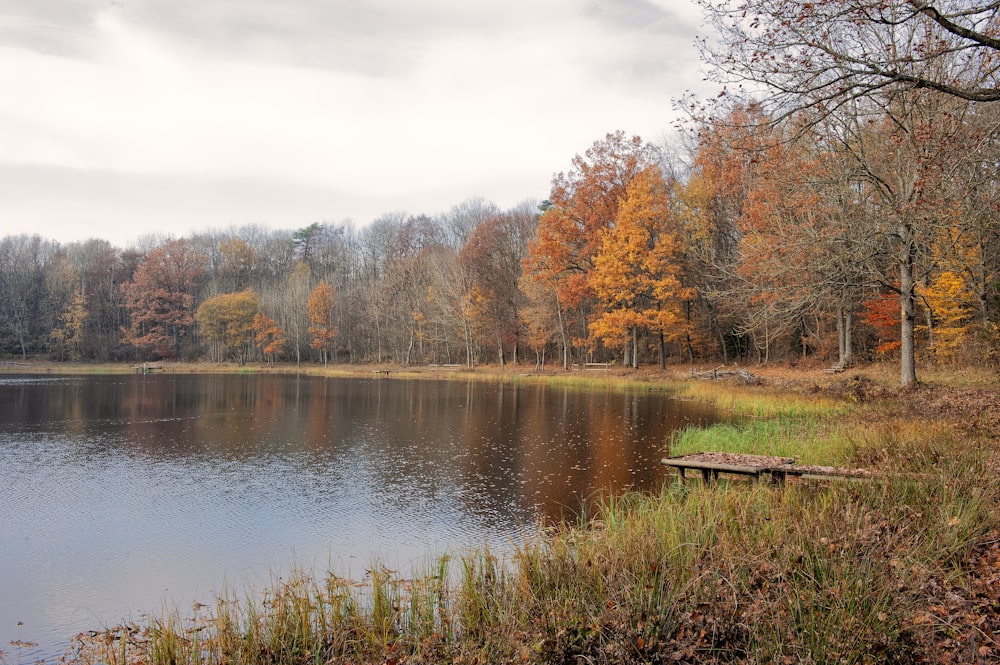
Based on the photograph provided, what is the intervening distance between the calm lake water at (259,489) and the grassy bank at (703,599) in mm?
1155

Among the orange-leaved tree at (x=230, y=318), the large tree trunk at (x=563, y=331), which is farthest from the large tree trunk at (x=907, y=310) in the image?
the orange-leaved tree at (x=230, y=318)

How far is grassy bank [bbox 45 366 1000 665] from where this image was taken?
14.9 feet

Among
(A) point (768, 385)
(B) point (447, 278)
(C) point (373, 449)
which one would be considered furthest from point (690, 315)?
(C) point (373, 449)

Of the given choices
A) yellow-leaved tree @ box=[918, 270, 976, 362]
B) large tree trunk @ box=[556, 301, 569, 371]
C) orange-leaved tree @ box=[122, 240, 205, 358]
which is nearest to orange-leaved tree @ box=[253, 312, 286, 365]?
orange-leaved tree @ box=[122, 240, 205, 358]

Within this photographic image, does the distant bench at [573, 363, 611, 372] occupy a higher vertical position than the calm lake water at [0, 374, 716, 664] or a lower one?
higher

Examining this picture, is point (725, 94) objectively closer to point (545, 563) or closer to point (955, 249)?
point (545, 563)

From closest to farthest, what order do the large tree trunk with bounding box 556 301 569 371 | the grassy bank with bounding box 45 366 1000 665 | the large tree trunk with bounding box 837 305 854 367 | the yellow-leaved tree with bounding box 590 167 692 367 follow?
1. the grassy bank with bounding box 45 366 1000 665
2. the large tree trunk with bounding box 837 305 854 367
3. the yellow-leaved tree with bounding box 590 167 692 367
4. the large tree trunk with bounding box 556 301 569 371

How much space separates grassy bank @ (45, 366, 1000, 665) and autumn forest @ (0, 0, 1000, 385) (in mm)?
5230

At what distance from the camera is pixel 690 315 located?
140 ft

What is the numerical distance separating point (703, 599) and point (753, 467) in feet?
18.0

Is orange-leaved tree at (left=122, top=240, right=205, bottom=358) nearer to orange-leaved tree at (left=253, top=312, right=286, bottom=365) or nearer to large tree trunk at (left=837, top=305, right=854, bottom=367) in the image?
orange-leaved tree at (left=253, top=312, right=286, bottom=365)

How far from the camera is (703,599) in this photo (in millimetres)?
5148

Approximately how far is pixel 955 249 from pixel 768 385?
31.8 feet

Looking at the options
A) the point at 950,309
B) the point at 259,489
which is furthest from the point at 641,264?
the point at 259,489
